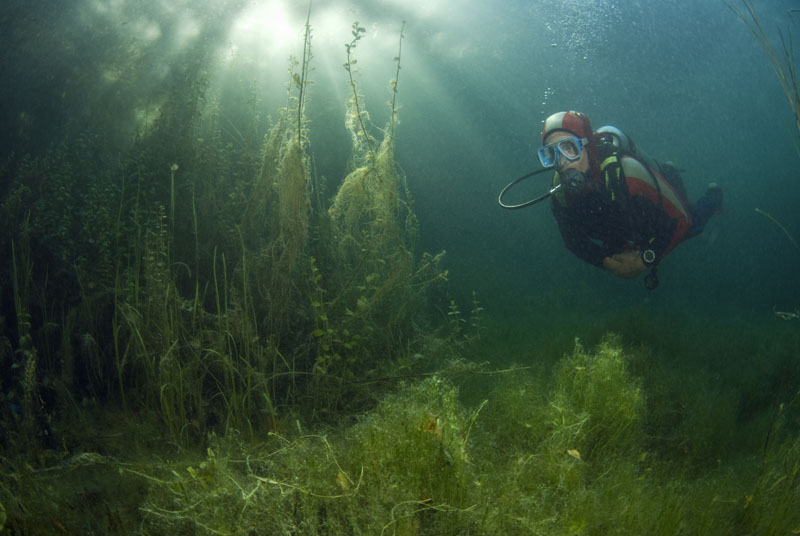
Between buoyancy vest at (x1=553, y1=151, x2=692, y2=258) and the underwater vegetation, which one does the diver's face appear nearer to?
buoyancy vest at (x1=553, y1=151, x2=692, y2=258)

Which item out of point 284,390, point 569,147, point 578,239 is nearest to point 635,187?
point 578,239

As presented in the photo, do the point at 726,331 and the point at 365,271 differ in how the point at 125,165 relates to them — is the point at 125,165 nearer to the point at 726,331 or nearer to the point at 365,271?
the point at 365,271

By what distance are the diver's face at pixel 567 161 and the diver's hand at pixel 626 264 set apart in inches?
58.6

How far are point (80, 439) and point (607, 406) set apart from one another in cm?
383

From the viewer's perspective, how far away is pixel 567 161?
6.80m

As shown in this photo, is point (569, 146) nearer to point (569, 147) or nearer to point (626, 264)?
point (569, 147)

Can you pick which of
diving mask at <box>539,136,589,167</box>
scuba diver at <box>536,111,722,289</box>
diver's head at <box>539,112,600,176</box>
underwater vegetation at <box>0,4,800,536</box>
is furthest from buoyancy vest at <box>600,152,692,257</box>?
underwater vegetation at <box>0,4,800,536</box>

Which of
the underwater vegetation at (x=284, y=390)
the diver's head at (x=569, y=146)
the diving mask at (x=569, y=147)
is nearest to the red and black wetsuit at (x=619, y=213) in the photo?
the diver's head at (x=569, y=146)

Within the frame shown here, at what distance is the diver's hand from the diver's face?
149 centimetres

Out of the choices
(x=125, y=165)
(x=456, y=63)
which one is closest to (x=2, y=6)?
(x=125, y=165)

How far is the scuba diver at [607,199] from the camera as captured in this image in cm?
683

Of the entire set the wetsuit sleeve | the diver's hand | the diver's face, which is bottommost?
the diver's hand

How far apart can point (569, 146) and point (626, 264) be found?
6.87ft

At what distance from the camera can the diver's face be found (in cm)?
680
